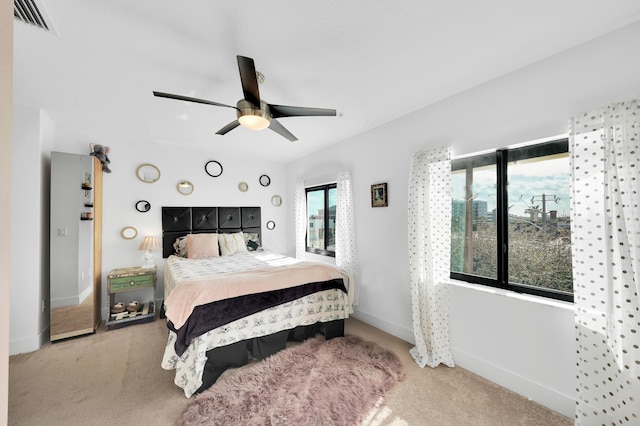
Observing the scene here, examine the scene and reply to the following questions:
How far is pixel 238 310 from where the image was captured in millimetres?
2209

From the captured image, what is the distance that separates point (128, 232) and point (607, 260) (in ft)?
16.6

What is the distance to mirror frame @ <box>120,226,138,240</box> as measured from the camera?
363cm

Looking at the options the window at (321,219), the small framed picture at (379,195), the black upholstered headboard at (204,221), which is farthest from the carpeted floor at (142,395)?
the window at (321,219)

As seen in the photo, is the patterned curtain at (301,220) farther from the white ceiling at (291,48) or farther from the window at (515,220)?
the window at (515,220)

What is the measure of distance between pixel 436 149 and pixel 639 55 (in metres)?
1.26

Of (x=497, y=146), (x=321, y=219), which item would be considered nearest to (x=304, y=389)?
(x=497, y=146)

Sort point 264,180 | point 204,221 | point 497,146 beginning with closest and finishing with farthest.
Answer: point 497,146
point 204,221
point 264,180

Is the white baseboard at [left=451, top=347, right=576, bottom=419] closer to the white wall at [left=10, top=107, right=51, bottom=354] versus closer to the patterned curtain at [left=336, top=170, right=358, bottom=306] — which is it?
the patterned curtain at [left=336, top=170, right=358, bottom=306]

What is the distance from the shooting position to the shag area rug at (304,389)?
1.73m

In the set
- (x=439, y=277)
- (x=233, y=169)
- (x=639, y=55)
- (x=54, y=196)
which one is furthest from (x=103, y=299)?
(x=639, y=55)

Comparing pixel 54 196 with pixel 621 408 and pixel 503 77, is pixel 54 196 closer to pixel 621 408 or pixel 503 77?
pixel 503 77

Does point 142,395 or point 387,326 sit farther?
point 387,326

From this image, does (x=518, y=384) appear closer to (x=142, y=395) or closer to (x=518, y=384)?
(x=518, y=384)

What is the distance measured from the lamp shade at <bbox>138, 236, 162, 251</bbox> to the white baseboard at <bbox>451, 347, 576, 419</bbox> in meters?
3.90
